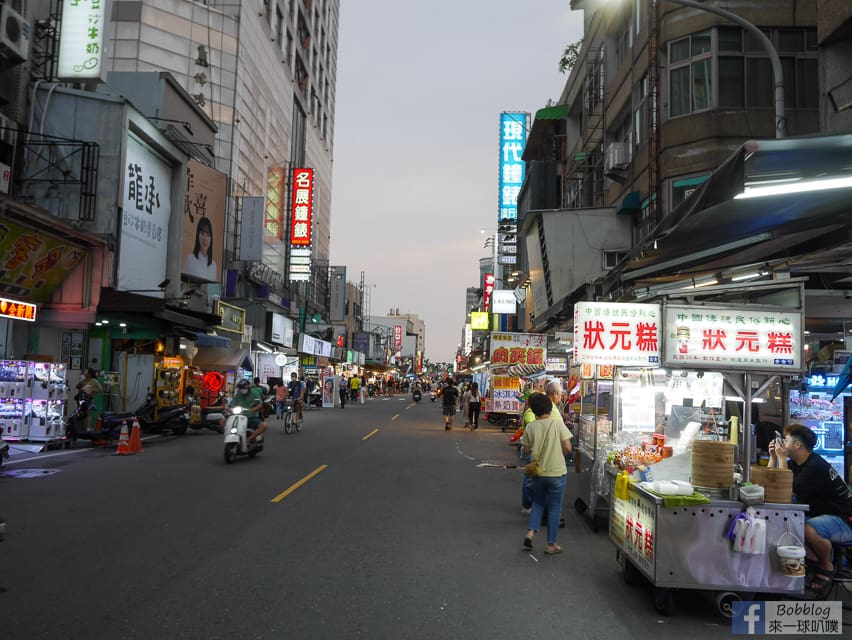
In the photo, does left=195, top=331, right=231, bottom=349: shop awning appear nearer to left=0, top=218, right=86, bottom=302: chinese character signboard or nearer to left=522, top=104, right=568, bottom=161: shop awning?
left=0, top=218, right=86, bottom=302: chinese character signboard

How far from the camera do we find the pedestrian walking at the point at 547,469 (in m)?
7.80

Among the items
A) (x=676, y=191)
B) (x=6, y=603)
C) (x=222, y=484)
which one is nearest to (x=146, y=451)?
(x=222, y=484)

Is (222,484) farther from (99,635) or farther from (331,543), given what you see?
(99,635)

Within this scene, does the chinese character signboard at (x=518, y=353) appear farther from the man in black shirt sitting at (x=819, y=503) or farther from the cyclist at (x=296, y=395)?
the man in black shirt sitting at (x=819, y=503)

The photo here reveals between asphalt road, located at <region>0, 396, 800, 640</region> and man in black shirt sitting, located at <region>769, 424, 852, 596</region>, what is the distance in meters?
1.04

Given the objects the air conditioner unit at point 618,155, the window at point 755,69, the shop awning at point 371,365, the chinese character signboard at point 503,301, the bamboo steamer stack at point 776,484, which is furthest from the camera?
the shop awning at point 371,365

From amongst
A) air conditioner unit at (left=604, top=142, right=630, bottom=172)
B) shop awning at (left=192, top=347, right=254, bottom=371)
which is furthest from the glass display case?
air conditioner unit at (left=604, top=142, right=630, bottom=172)

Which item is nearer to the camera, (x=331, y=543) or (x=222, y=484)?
(x=331, y=543)

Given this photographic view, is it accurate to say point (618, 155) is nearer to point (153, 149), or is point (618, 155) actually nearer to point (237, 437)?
point (237, 437)

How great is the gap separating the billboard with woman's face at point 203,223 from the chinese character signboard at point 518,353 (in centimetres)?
1405

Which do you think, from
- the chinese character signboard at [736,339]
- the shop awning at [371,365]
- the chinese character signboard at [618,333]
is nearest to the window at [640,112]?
the chinese character signboard at [618,333]

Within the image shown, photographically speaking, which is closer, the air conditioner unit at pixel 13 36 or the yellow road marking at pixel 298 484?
the yellow road marking at pixel 298 484

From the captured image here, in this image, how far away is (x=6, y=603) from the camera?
5496 millimetres

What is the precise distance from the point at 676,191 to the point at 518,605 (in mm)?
16495
